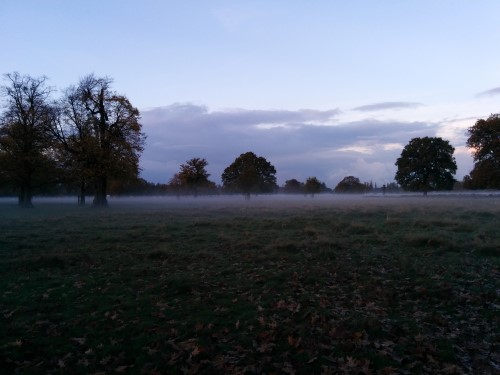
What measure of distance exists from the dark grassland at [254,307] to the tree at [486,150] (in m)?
42.9

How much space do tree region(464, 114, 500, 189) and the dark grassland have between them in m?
42.9

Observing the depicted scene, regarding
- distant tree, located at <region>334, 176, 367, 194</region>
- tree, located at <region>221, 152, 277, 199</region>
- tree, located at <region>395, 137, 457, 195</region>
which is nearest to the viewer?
tree, located at <region>395, 137, 457, 195</region>

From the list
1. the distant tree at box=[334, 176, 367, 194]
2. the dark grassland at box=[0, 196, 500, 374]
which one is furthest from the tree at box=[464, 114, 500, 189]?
the distant tree at box=[334, 176, 367, 194]

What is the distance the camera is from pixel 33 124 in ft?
136

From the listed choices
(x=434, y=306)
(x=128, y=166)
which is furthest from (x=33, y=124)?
(x=434, y=306)

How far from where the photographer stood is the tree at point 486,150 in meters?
49.6

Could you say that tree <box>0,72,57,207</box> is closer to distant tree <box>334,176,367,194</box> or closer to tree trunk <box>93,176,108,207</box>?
tree trunk <box>93,176,108,207</box>

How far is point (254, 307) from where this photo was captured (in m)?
7.74

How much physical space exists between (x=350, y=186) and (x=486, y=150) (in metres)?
101

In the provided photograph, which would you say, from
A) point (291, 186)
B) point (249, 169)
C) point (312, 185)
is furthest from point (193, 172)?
point (291, 186)

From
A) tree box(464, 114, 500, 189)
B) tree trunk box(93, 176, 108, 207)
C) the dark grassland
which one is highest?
tree box(464, 114, 500, 189)

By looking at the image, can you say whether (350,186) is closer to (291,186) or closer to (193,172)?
(291,186)

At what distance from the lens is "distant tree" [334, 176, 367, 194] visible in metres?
147

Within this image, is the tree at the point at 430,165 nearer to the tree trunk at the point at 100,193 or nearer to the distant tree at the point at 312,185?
the distant tree at the point at 312,185
